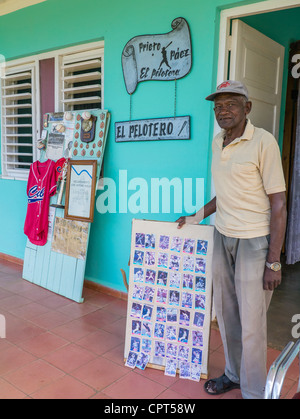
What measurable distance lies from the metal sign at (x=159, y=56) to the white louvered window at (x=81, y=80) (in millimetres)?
517

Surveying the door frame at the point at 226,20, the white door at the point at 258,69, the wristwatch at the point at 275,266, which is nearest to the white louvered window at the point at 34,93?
the door frame at the point at 226,20

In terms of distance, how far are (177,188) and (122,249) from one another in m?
0.96

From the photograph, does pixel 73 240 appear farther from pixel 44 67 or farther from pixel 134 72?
pixel 44 67

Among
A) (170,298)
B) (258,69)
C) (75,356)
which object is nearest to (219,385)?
(170,298)

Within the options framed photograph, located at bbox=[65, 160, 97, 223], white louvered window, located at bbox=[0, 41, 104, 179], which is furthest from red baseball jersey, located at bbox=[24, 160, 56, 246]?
white louvered window, located at bbox=[0, 41, 104, 179]

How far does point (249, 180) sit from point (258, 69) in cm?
Result: 177

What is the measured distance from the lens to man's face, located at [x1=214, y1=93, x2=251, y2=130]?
2.04 meters

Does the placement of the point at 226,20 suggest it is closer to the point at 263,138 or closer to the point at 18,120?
the point at 263,138

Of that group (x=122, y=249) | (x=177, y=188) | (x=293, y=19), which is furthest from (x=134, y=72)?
(x=293, y=19)

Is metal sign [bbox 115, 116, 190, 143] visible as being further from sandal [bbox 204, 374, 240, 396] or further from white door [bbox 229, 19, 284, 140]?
sandal [bbox 204, 374, 240, 396]

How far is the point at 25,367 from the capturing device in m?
2.54

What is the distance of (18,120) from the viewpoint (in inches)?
196

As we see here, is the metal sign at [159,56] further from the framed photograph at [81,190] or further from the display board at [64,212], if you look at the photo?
the framed photograph at [81,190]

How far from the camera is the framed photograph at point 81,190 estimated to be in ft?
11.9
